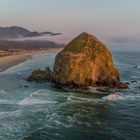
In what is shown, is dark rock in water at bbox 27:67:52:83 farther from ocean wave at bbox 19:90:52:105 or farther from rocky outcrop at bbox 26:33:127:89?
ocean wave at bbox 19:90:52:105

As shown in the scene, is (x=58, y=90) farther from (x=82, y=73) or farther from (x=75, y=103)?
(x=75, y=103)

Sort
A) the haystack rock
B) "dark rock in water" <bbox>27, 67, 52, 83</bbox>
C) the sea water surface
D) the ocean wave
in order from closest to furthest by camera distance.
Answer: the sea water surface → the ocean wave → the haystack rock → "dark rock in water" <bbox>27, 67, 52, 83</bbox>

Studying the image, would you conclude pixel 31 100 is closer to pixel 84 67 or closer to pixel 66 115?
pixel 66 115

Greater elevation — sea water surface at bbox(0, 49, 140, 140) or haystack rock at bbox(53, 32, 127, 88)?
haystack rock at bbox(53, 32, 127, 88)

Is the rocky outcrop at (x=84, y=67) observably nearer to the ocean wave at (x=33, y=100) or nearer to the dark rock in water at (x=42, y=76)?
the dark rock in water at (x=42, y=76)

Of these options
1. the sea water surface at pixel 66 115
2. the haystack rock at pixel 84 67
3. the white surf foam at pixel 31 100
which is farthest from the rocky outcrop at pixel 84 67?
the white surf foam at pixel 31 100

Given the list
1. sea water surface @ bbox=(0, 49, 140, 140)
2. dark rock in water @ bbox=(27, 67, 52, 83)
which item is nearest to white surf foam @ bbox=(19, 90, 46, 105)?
sea water surface @ bbox=(0, 49, 140, 140)

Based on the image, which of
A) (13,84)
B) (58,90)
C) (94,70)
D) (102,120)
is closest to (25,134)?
(102,120)
